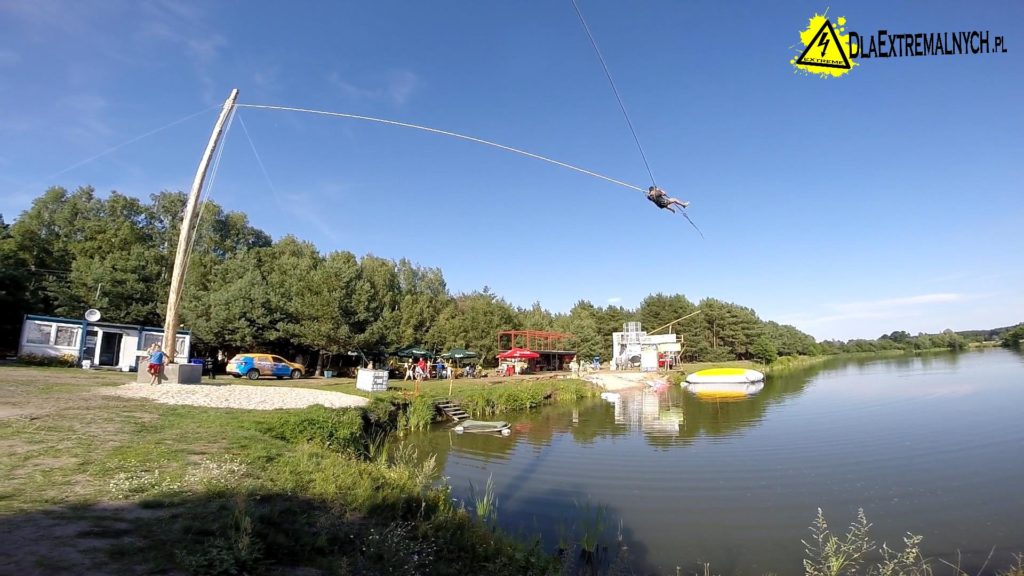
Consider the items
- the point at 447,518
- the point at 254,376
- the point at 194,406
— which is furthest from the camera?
the point at 254,376

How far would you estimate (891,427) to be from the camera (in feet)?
75.3

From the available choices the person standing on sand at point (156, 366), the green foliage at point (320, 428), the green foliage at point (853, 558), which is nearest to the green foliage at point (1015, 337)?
the green foliage at point (853, 558)

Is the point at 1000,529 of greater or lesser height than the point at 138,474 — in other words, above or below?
below

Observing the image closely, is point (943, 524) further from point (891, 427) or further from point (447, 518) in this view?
point (891, 427)

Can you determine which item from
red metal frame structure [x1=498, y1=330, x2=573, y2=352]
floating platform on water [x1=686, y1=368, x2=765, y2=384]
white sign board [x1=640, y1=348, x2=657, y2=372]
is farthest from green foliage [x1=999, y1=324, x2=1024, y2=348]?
red metal frame structure [x1=498, y1=330, x2=573, y2=352]

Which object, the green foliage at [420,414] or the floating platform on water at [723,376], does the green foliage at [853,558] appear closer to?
the green foliage at [420,414]

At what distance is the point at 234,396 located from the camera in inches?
719

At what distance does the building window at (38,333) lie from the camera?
26.9 meters

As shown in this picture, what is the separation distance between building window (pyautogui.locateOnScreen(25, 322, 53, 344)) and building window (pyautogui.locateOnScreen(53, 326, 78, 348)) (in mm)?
354

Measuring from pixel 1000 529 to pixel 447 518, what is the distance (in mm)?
11976

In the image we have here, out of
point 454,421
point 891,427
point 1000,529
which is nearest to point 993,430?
point 891,427

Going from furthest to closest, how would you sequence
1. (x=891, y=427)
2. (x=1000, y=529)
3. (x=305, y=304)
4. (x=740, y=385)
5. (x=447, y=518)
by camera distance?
(x=740, y=385) → (x=305, y=304) → (x=891, y=427) → (x=1000, y=529) → (x=447, y=518)

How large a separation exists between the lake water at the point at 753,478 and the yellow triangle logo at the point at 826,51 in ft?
31.2

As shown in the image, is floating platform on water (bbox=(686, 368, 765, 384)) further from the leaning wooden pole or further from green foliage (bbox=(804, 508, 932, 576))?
the leaning wooden pole
